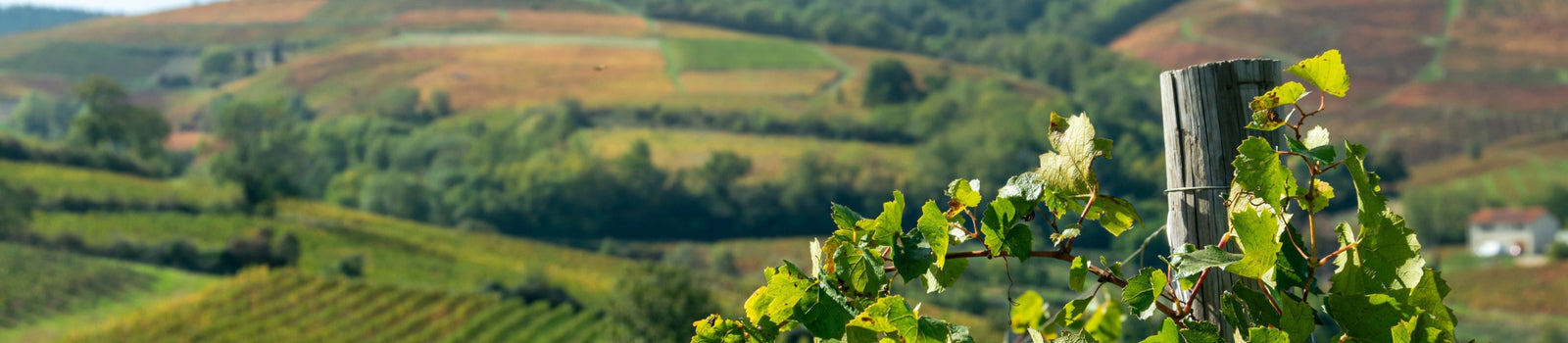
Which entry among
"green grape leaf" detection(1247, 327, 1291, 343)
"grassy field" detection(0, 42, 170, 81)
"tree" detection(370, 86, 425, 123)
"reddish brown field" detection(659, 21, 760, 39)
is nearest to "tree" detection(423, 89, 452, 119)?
"tree" detection(370, 86, 425, 123)

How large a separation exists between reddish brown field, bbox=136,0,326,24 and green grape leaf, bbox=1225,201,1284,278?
122 meters

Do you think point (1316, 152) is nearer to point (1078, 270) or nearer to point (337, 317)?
point (1078, 270)

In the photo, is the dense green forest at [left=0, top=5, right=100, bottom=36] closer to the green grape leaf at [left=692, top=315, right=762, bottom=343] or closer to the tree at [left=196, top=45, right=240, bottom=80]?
the tree at [left=196, top=45, right=240, bottom=80]

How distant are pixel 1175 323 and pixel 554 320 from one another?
34.2 metres

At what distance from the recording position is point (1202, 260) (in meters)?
1.36

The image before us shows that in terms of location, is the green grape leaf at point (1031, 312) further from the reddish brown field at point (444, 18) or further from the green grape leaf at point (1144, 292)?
the reddish brown field at point (444, 18)

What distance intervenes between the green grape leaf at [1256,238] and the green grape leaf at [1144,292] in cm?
9

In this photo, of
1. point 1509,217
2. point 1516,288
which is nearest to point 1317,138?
point 1516,288

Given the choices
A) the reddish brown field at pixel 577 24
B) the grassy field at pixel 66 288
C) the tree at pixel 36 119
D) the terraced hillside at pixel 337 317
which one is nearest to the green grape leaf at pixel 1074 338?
the terraced hillside at pixel 337 317

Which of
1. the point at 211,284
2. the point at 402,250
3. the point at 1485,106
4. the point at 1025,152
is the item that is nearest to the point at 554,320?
the point at 211,284

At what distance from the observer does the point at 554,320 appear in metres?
34.7

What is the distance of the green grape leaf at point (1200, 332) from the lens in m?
1.38

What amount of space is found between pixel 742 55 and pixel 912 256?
99609 mm

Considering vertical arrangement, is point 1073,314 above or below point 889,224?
below
